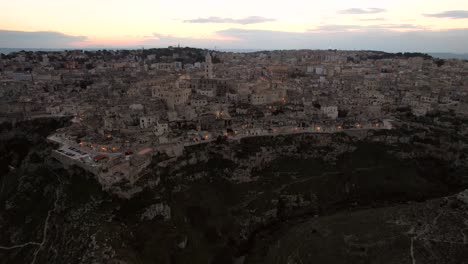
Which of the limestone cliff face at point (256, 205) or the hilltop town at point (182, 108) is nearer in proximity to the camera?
the limestone cliff face at point (256, 205)

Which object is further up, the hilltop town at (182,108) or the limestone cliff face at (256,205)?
the hilltop town at (182,108)

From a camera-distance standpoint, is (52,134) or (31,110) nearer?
(52,134)

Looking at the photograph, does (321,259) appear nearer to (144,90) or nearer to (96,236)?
(96,236)

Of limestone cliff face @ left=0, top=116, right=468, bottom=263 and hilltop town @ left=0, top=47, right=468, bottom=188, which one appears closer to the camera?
limestone cliff face @ left=0, top=116, right=468, bottom=263

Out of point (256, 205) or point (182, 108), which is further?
point (182, 108)

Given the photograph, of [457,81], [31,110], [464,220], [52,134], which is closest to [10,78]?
[31,110]

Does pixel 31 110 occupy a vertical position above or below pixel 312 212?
above

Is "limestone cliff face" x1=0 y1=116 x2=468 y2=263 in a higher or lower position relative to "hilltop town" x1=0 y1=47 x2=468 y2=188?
lower

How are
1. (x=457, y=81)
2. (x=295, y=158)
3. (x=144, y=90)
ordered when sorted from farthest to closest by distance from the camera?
(x=457, y=81) → (x=144, y=90) → (x=295, y=158)

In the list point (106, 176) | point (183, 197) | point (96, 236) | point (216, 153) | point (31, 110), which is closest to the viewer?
point (96, 236)

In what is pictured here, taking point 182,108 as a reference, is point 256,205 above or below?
below

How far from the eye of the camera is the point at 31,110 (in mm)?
72500

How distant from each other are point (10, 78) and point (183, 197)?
314 ft

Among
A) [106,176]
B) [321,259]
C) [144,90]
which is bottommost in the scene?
[321,259]
